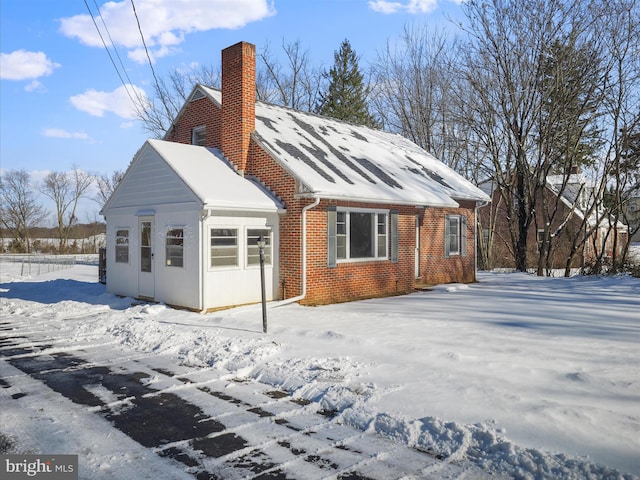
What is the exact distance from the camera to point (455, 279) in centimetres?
1738

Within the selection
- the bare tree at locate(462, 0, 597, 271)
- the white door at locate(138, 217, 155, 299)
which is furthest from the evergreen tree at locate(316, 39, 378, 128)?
the white door at locate(138, 217, 155, 299)

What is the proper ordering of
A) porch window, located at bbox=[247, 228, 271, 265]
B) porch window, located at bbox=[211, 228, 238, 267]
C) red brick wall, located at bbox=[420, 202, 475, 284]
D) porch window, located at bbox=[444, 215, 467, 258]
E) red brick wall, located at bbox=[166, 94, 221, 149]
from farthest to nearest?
porch window, located at bbox=[444, 215, 467, 258]
red brick wall, located at bbox=[420, 202, 475, 284]
red brick wall, located at bbox=[166, 94, 221, 149]
porch window, located at bbox=[247, 228, 271, 265]
porch window, located at bbox=[211, 228, 238, 267]

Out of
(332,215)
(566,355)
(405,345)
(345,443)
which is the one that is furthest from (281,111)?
(345,443)

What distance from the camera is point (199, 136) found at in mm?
15453

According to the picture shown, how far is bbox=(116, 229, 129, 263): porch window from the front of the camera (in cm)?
1320

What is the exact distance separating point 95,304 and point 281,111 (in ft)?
29.3

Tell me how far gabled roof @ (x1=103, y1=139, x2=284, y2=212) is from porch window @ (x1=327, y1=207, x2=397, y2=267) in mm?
1861

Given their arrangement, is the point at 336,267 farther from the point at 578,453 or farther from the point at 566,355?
the point at 578,453

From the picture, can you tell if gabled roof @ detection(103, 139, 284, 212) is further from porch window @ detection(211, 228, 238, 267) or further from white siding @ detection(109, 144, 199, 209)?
porch window @ detection(211, 228, 238, 267)

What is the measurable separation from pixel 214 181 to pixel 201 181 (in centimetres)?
45

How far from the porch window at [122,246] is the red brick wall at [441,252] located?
9.33m

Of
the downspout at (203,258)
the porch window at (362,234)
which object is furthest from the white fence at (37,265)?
the porch window at (362,234)

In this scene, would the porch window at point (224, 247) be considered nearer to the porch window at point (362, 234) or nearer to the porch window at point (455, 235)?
the porch window at point (362, 234)

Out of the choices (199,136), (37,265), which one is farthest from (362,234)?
(37,265)
